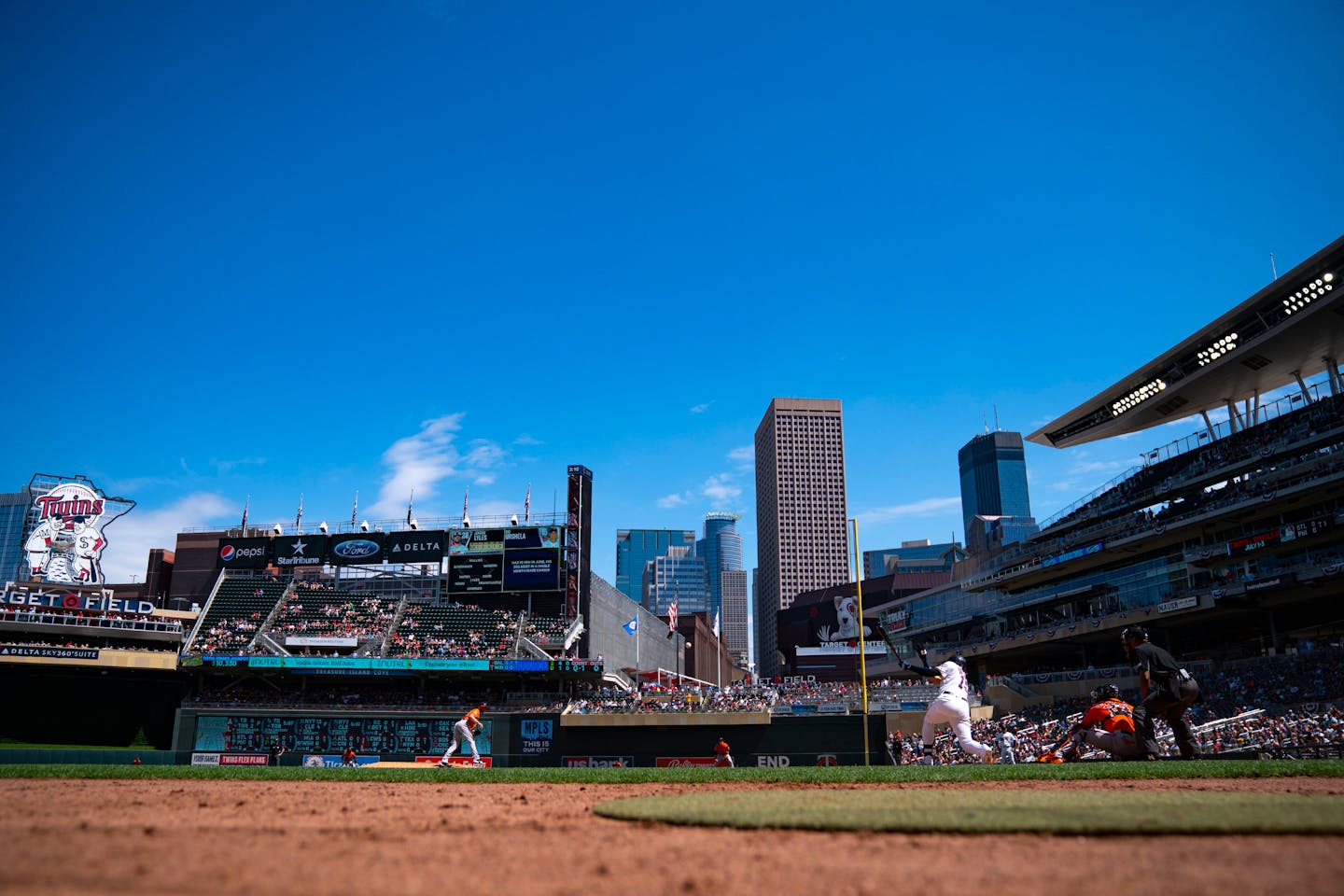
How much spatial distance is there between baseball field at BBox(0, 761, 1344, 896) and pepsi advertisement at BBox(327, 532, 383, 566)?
51181 mm

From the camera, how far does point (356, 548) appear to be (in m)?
63.4

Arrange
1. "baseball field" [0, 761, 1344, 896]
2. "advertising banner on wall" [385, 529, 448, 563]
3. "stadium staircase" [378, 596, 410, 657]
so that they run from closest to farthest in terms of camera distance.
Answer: "baseball field" [0, 761, 1344, 896]
"stadium staircase" [378, 596, 410, 657]
"advertising banner on wall" [385, 529, 448, 563]

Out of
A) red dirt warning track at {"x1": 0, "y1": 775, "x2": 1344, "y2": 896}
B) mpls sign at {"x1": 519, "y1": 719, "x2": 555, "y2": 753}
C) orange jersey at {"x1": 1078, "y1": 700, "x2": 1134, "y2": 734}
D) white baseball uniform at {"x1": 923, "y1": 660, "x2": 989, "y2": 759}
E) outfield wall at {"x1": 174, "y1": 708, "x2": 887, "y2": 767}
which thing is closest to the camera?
red dirt warning track at {"x1": 0, "y1": 775, "x2": 1344, "y2": 896}

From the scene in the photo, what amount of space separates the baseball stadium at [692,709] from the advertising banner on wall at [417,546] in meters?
0.22

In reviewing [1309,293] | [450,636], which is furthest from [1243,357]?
[450,636]

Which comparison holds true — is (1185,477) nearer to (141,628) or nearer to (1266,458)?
(1266,458)

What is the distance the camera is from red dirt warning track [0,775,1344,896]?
594 cm

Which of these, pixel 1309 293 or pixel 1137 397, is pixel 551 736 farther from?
pixel 1137 397

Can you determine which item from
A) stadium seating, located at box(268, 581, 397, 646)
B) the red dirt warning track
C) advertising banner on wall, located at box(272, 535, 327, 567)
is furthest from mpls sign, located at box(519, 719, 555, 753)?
the red dirt warning track

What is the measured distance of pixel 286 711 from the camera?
1873 inches

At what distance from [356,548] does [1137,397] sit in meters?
56.3

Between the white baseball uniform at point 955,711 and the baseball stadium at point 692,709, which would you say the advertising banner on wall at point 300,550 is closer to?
the baseball stadium at point 692,709

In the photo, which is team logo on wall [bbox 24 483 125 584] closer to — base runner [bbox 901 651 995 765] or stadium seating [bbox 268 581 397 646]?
stadium seating [bbox 268 581 397 646]

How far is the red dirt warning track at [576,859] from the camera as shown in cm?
594
